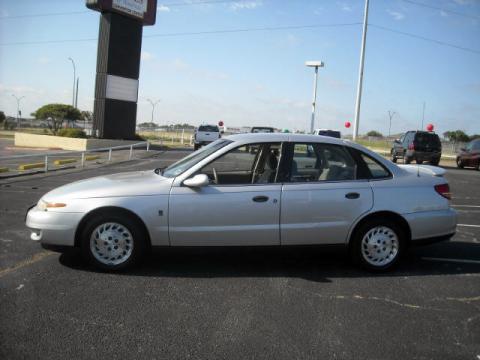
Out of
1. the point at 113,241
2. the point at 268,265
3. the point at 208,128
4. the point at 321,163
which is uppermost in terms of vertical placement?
the point at 208,128

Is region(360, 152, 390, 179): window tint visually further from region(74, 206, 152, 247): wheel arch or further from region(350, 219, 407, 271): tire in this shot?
region(74, 206, 152, 247): wheel arch

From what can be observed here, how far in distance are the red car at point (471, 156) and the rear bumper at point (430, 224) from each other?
66.3 ft

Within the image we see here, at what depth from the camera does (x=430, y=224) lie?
526cm

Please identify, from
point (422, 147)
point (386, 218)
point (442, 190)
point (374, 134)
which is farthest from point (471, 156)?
point (374, 134)

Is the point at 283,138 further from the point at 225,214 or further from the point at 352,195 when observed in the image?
the point at 225,214

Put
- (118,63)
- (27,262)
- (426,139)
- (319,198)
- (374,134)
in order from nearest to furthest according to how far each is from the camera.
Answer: (319,198), (27,262), (426,139), (118,63), (374,134)

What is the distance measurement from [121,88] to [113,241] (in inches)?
1082

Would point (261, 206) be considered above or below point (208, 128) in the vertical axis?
below

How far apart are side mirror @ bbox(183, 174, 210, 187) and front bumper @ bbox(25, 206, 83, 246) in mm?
1200

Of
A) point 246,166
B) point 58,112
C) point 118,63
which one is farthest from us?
point 58,112

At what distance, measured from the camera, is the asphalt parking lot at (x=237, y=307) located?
3.35 meters

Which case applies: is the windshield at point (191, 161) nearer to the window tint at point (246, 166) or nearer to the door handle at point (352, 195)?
the window tint at point (246, 166)

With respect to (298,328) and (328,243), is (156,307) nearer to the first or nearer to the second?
(298,328)

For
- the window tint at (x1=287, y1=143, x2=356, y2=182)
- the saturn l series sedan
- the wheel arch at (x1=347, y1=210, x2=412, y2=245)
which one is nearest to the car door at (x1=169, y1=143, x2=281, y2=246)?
the saturn l series sedan
